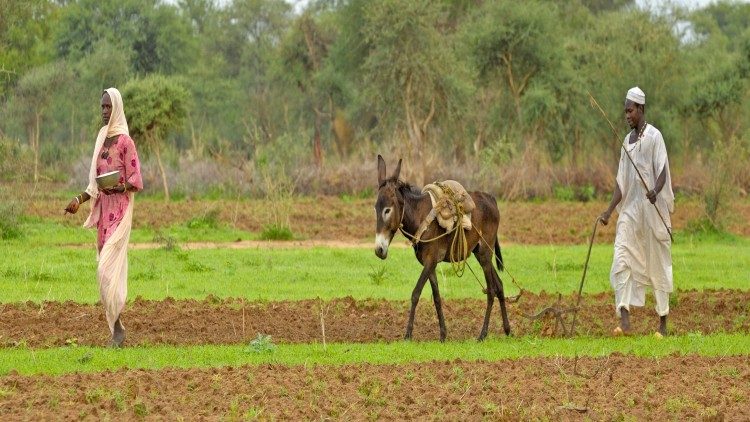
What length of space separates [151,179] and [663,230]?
84.5 feet

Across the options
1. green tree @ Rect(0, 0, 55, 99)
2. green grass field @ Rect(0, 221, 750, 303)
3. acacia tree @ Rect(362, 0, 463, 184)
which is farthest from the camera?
acacia tree @ Rect(362, 0, 463, 184)

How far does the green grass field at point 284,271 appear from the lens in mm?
16500

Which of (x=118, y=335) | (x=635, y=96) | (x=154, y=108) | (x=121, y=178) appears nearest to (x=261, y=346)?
(x=118, y=335)

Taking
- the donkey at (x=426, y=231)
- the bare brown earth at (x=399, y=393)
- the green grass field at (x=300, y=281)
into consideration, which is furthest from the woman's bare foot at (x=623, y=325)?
the bare brown earth at (x=399, y=393)

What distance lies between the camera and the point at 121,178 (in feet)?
38.2

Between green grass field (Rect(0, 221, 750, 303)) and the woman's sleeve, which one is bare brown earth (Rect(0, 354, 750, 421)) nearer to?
the woman's sleeve

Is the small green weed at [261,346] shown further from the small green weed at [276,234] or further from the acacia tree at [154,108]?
the acacia tree at [154,108]

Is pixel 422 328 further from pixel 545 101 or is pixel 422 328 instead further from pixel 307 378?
pixel 545 101

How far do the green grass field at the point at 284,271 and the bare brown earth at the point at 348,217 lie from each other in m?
2.52

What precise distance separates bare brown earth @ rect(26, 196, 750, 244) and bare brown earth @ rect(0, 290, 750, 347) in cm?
968

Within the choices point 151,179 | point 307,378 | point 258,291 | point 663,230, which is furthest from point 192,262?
point 151,179

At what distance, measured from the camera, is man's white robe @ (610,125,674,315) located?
1266 centimetres

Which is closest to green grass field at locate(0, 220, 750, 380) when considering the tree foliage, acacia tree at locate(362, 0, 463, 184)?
the tree foliage

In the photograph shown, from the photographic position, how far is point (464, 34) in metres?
45.7
